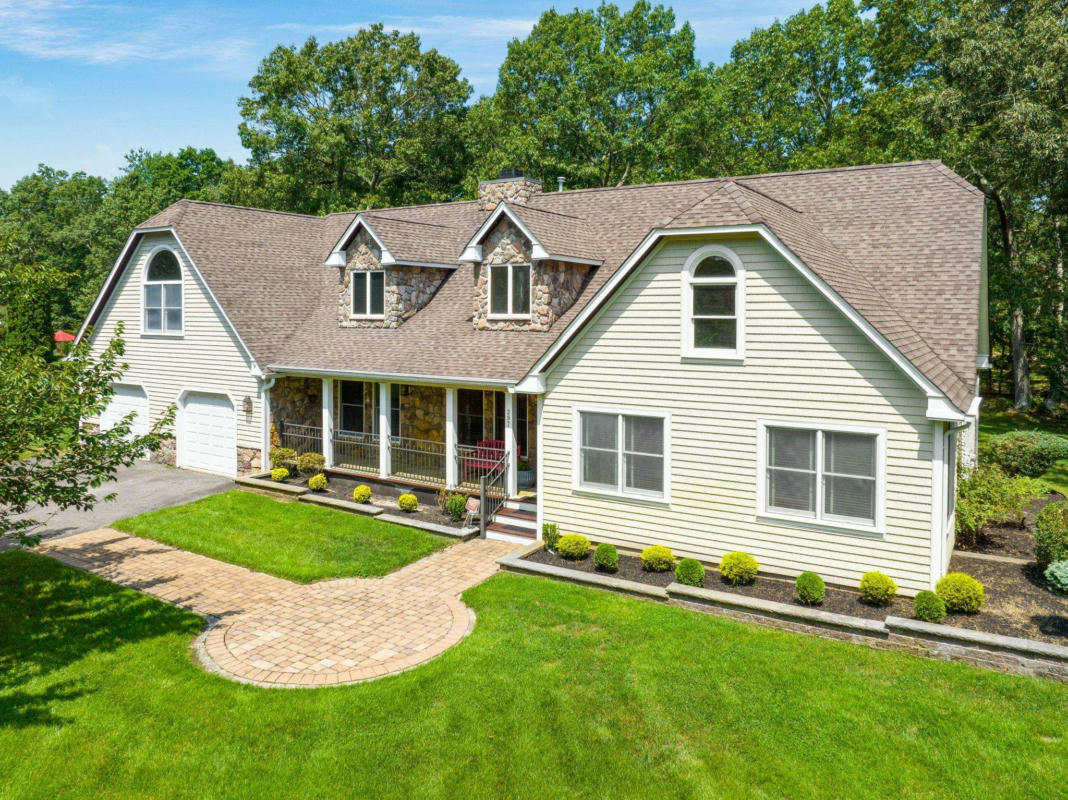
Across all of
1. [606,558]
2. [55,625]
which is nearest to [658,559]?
[606,558]

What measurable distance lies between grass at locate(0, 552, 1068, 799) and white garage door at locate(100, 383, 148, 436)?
14.0m

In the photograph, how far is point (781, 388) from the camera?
489 inches

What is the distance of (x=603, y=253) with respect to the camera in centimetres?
1886

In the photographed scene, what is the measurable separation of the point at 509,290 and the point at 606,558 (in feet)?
25.1

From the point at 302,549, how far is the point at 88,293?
1776 inches

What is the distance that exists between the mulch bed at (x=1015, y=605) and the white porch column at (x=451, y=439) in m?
10.6

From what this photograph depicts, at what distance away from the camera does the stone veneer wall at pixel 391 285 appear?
20.5m

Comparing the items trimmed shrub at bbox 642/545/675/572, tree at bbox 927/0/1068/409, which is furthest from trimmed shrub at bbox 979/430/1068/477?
tree at bbox 927/0/1068/409

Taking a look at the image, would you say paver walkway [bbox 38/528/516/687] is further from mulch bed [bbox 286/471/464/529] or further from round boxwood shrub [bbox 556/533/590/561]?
mulch bed [bbox 286/471/464/529]

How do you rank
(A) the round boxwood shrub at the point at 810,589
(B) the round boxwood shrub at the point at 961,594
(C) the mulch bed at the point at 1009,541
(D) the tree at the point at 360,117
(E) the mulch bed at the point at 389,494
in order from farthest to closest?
(D) the tree at the point at 360,117
(E) the mulch bed at the point at 389,494
(C) the mulch bed at the point at 1009,541
(A) the round boxwood shrub at the point at 810,589
(B) the round boxwood shrub at the point at 961,594

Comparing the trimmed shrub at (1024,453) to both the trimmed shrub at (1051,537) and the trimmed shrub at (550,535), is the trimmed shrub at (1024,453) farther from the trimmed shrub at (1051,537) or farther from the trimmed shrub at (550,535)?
the trimmed shrub at (550,535)

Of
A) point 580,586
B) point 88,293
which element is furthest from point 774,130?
point 88,293

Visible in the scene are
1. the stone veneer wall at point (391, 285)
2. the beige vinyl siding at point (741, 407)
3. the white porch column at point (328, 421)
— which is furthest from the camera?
the stone veneer wall at point (391, 285)

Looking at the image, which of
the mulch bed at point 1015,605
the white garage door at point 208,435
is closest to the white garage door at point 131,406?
the white garage door at point 208,435
